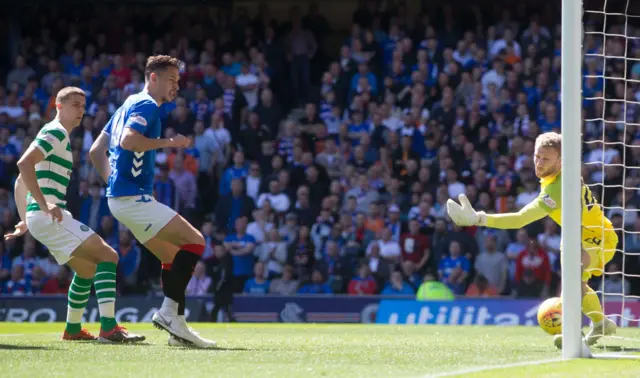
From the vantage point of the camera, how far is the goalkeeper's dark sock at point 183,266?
8.44 meters

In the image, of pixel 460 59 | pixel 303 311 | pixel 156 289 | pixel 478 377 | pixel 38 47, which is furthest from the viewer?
pixel 38 47

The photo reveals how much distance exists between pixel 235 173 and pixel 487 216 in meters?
10.9

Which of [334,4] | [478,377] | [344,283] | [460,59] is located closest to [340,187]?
[344,283]

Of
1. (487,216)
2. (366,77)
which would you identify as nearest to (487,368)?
(487,216)

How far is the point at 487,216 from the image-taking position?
7.84 metres

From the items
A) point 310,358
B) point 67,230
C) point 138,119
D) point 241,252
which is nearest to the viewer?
point 310,358

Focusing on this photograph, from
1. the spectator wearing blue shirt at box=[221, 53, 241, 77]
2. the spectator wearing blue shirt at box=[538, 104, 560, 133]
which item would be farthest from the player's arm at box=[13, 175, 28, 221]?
the spectator wearing blue shirt at box=[221, 53, 241, 77]

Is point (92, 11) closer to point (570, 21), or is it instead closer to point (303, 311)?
point (303, 311)

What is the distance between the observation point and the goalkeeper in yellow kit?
8.12 meters

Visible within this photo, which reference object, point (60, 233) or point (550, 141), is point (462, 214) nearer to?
point (550, 141)

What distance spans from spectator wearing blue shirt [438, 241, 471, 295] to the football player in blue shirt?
323 inches

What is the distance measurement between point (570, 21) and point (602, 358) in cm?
222

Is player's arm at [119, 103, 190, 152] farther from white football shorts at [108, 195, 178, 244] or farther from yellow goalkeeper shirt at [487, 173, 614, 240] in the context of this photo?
yellow goalkeeper shirt at [487, 173, 614, 240]

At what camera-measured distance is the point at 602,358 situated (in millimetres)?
7191
